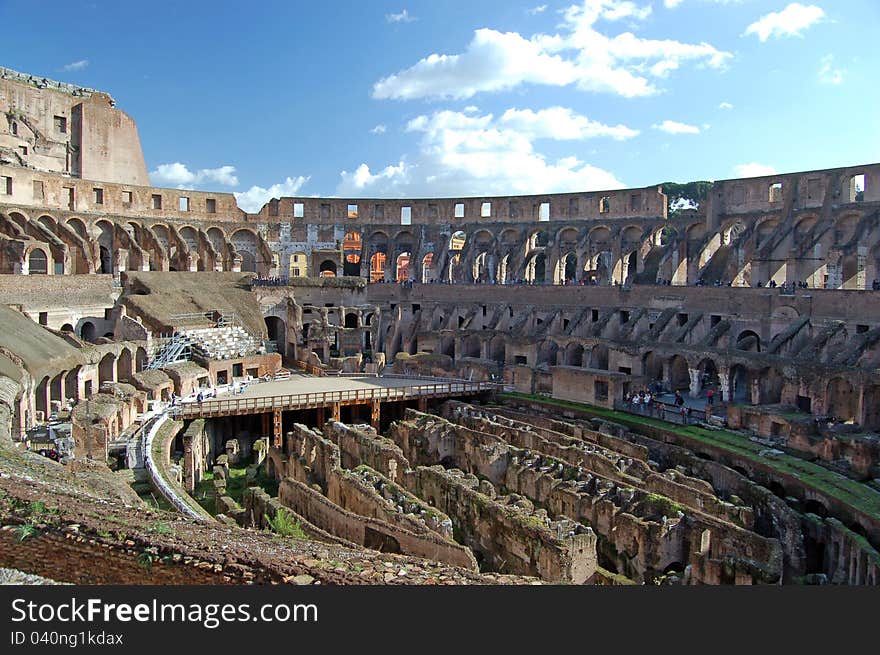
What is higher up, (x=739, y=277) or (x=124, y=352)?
(x=739, y=277)

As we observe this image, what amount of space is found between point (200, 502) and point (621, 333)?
74.1 ft

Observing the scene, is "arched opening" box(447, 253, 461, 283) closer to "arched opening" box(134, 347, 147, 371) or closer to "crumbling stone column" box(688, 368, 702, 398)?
"crumbling stone column" box(688, 368, 702, 398)

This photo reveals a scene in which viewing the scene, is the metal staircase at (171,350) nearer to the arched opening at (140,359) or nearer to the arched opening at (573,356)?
the arched opening at (140,359)

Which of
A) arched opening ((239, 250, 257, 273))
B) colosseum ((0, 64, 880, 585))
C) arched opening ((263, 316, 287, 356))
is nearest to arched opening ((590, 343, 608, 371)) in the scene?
colosseum ((0, 64, 880, 585))

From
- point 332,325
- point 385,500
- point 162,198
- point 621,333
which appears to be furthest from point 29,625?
point 162,198

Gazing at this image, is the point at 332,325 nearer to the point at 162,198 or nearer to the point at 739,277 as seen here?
the point at 162,198

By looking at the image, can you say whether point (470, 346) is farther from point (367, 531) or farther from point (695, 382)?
point (367, 531)

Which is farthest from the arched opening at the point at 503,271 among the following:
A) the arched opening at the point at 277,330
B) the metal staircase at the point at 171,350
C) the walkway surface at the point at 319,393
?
the metal staircase at the point at 171,350

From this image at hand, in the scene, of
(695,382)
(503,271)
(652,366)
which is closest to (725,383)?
(695,382)

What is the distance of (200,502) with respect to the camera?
853 inches

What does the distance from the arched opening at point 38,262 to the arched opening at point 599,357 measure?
95.5 ft

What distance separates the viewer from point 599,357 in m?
36.0

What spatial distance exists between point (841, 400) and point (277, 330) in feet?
103

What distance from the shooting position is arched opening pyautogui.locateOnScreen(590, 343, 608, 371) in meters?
35.8
